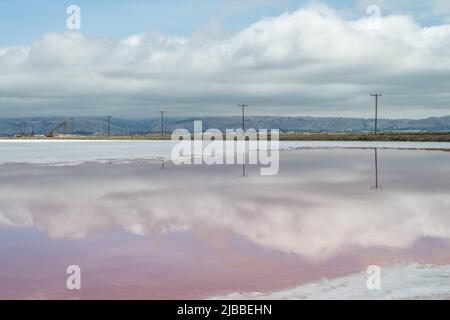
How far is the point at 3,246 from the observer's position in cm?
1317

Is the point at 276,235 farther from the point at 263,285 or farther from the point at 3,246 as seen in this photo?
the point at 3,246

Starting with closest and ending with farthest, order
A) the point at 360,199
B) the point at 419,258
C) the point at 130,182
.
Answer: the point at 419,258, the point at 360,199, the point at 130,182

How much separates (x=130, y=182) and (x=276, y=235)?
48.8ft

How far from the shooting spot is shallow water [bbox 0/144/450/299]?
9.86 metres

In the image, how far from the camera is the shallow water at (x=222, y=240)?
986cm

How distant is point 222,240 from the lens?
45.2ft

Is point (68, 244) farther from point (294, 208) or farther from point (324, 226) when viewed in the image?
point (294, 208)

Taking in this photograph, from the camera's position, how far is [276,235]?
14305mm

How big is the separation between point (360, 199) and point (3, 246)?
42.6 ft
